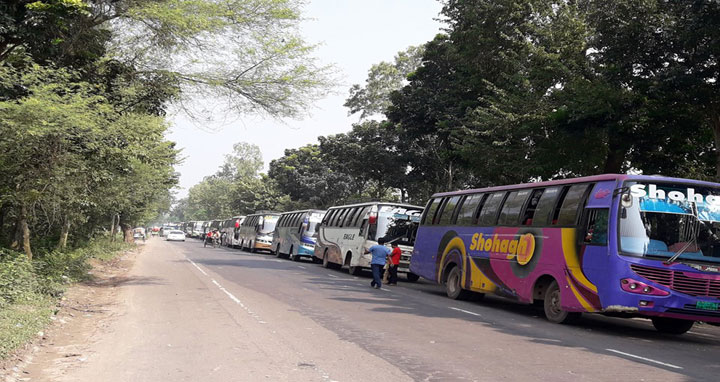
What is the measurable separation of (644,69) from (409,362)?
1394 cm

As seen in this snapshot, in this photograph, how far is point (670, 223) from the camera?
11.9 m

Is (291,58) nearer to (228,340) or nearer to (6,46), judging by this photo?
(6,46)

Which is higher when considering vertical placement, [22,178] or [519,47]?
[519,47]

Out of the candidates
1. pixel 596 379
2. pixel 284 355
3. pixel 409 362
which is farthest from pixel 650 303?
pixel 284 355

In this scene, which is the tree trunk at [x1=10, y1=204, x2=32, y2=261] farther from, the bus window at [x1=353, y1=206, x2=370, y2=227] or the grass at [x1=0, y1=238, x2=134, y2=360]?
the bus window at [x1=353, y1=206, x2=370, y2=227]

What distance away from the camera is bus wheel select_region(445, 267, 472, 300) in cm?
1767

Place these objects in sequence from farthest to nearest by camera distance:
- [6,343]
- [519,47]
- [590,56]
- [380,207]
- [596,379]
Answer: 1. [519,47]
2. [380,207]
3. [590,56]
4. [6,343]
5. [596,379]

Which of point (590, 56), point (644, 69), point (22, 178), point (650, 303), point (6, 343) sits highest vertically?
point (590, 56)

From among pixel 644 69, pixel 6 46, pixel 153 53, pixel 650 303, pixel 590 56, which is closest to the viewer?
pixel 650 303

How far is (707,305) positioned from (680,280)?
2.02ft

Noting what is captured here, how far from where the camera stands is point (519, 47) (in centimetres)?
2641

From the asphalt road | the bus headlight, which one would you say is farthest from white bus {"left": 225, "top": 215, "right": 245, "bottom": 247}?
the bus headlight

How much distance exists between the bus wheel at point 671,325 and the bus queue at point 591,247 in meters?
0.02

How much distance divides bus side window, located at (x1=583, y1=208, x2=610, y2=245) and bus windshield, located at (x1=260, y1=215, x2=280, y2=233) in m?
35.3
